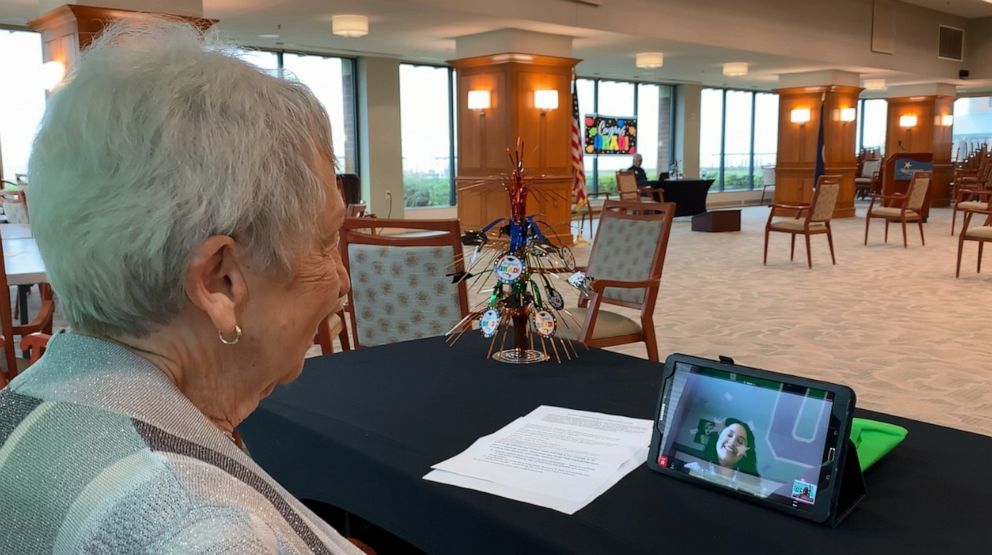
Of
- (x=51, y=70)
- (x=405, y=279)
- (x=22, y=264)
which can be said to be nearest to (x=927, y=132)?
(x=51, y=70)

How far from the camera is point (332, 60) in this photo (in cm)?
1308

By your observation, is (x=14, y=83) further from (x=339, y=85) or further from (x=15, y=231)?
(x=15, y=231)

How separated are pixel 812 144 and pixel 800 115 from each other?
59cm

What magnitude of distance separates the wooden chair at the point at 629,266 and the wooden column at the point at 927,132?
14873mm

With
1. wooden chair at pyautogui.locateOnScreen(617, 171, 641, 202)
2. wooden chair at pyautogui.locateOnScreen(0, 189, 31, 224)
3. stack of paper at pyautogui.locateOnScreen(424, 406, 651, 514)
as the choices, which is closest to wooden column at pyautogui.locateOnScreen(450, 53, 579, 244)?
wooden chair at pyautogui.locateOnScreen(617, 171, 641, 202)

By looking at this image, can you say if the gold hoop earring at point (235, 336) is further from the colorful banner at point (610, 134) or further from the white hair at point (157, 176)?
the colorful banner at point (610, 134)

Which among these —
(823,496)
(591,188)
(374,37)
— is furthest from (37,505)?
(591,188)

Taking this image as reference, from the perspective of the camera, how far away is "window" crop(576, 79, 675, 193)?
55.2 ft

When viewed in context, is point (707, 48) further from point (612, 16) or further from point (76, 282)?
point (76, 282)

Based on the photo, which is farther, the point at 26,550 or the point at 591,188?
the point at 591,188

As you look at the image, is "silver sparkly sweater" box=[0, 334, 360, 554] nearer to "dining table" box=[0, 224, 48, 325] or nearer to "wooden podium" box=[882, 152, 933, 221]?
"dining table" box=[0, 224, 48, 325]

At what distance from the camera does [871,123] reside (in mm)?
22344

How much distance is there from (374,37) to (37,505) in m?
10.9

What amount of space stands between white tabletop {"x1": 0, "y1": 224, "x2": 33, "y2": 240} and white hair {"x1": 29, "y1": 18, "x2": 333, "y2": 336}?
4625mm
